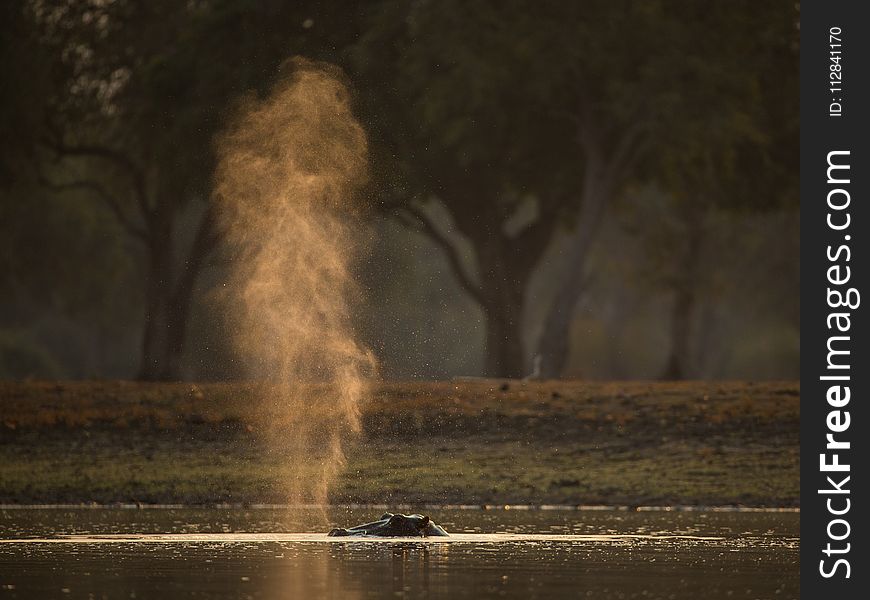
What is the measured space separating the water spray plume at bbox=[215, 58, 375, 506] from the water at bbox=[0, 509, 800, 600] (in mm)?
5595

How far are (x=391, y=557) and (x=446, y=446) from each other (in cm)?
1427

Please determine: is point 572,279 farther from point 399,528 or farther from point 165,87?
point 399,528

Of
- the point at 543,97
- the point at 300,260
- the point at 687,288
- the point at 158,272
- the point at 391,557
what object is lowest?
the point at 391,557

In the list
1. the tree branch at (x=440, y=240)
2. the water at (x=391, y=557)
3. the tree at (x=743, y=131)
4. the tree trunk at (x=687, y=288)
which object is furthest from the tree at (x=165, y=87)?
the water at (x=391, y=557)

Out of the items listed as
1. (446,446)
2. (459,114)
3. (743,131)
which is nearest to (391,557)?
(446,446)

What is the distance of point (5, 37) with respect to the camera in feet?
179

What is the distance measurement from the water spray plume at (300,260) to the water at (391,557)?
18.4 feet

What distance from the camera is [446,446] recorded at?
37.9m

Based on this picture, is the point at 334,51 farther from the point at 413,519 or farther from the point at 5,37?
the point at 413,519

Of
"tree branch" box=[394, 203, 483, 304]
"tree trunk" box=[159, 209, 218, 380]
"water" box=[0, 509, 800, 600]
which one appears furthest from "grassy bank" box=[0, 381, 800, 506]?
"tree branch" box=[394, 203, 483, 304]

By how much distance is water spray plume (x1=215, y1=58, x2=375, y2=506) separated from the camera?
38.3 metres

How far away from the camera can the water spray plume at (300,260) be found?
38312 mm

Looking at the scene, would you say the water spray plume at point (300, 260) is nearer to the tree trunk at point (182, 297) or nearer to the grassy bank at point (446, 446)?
the grassy bank at point (446, 446)

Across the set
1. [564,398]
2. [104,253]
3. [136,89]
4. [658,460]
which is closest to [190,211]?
[104,253]
